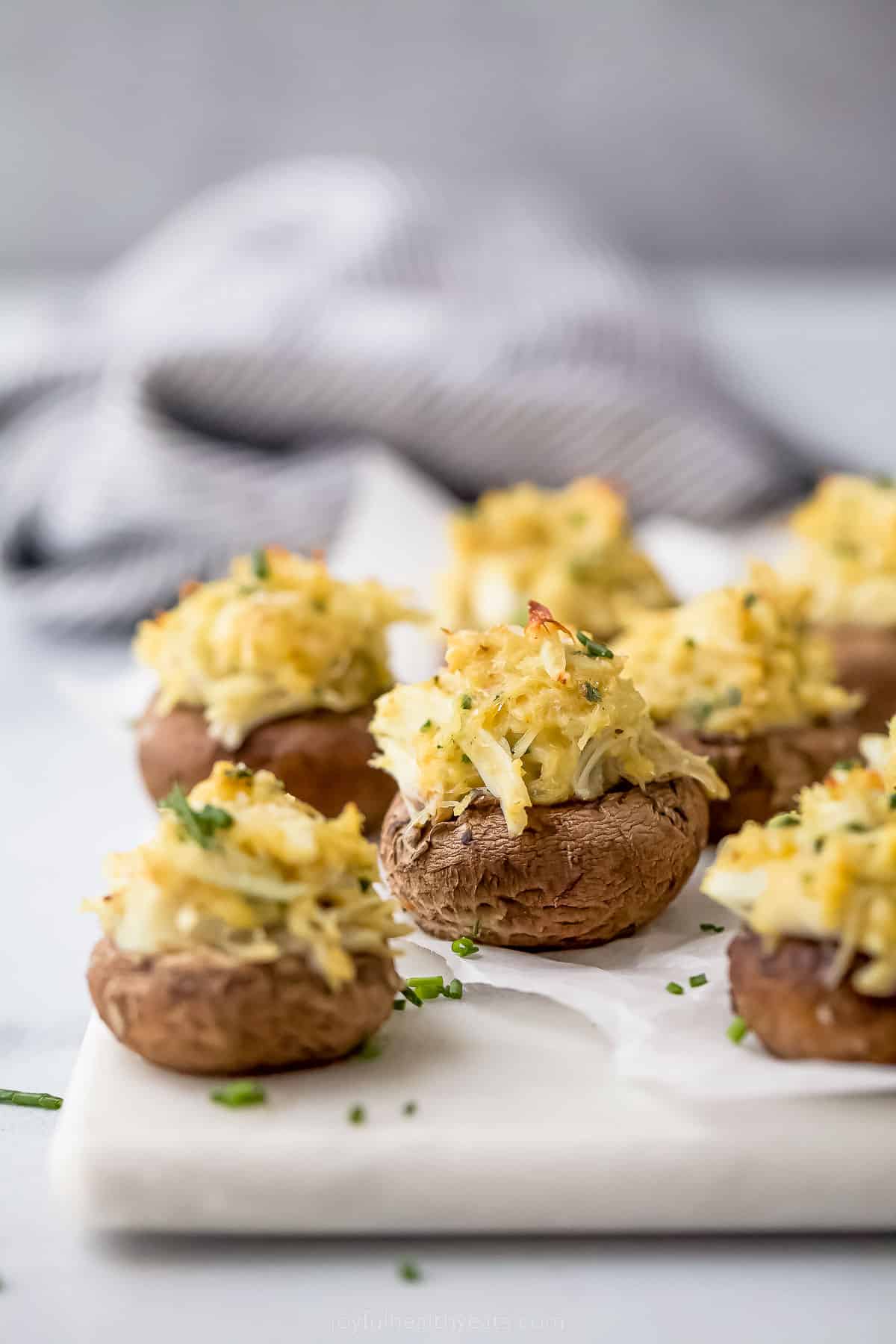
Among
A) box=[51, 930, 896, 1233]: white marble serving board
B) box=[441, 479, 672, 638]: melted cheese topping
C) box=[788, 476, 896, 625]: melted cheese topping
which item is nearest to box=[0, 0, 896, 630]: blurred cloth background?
box=[441, 479, 672, 638]: melted cheese topping

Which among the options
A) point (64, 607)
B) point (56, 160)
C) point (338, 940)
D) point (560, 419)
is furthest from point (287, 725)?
point (56, 160)

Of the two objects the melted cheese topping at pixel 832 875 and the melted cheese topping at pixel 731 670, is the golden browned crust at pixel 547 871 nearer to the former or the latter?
the melted cheese topping at pixel 832 875

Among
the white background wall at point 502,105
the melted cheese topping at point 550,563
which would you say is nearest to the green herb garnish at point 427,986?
the melted cheese topping at point 550,563

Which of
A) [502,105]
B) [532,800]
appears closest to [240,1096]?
[532,800]

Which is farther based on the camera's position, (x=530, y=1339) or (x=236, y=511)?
(x=236, y=511)

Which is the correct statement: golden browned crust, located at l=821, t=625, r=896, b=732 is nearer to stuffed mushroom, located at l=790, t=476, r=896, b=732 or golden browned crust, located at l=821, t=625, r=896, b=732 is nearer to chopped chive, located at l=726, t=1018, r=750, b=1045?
stuffed mushroom, located at l=790, t=476, r=896, b=732

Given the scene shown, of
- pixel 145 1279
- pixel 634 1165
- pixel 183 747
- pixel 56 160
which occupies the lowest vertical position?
pixel 56 160

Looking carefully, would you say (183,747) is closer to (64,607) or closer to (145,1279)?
(145,1279)
